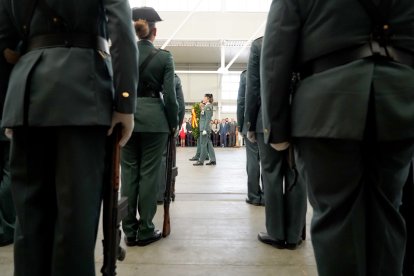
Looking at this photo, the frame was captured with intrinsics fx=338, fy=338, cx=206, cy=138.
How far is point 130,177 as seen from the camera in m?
2.42

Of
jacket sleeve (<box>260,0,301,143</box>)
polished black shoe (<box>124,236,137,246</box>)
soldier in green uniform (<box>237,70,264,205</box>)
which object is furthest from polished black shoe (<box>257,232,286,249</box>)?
jacket sleeve (<box>260,0,301,143</box>)

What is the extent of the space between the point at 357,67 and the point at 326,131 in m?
0.22

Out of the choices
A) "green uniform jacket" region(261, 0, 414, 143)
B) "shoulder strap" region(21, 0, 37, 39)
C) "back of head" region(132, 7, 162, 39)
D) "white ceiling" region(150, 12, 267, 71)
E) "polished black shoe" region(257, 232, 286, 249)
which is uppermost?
"white ceiling" region(150, 12, 267, 71)

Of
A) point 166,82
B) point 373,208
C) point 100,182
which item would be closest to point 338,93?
point 373,208

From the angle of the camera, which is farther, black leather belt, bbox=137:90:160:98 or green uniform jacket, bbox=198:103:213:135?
green uniform jacket, bbox=198:103:213:135

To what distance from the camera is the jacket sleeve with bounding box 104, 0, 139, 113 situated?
1.25 meters

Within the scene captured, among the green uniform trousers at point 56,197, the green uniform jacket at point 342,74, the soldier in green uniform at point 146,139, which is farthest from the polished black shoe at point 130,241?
the green uniform jacket at point 342,74

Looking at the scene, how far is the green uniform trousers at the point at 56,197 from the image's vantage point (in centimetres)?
119

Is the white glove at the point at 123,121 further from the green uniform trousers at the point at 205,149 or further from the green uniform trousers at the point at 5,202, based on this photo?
the green uniform trousers at the point at 205,149

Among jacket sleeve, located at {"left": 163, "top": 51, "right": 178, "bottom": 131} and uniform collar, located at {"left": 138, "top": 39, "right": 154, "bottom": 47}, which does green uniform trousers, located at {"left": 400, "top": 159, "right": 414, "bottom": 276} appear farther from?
uniform collar, located at {"left": 138, "top": 39, "right": 154, "bottom": 47}

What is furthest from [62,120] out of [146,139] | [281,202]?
[281,202]

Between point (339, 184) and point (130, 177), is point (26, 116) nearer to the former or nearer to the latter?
point (339, 184)

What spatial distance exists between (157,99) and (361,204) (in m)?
1.68

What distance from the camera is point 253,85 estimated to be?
2.55 meters
